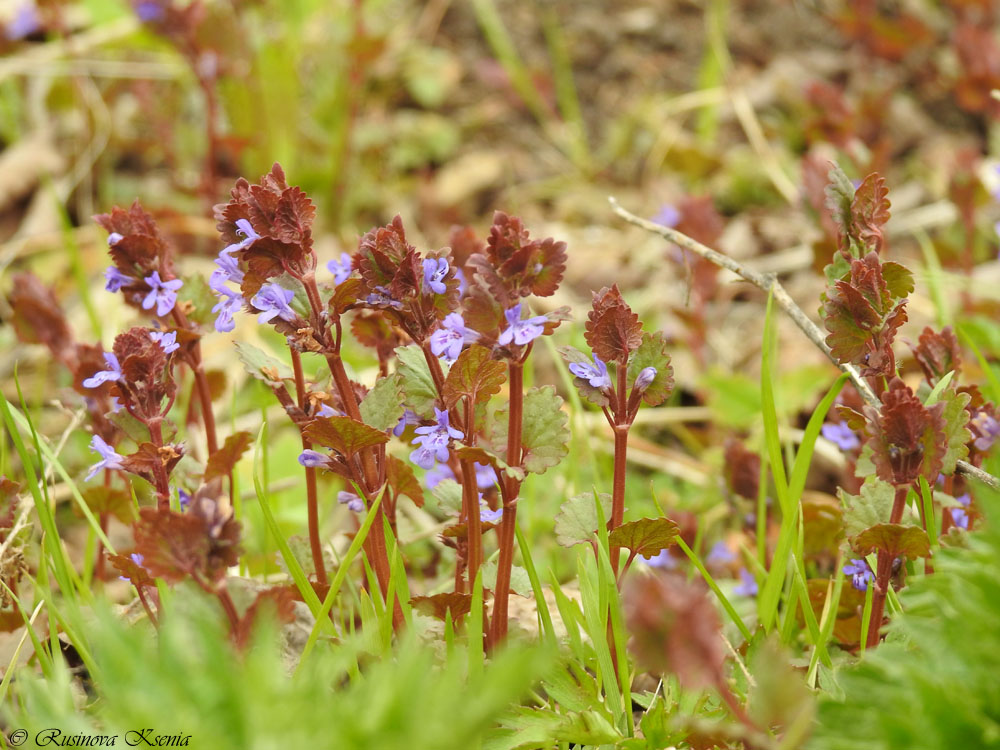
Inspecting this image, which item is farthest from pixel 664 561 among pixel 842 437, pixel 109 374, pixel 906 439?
pixel 109 374

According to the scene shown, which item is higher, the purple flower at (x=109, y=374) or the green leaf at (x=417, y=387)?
the purple flower at (x=109, y=374)

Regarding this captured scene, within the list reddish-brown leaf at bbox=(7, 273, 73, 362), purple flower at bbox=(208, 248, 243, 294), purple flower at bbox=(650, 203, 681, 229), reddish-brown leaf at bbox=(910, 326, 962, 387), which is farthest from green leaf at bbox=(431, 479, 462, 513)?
purple flower at bbox=(650, 203, 681, 229)

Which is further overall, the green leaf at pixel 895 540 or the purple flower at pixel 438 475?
the purple flower at pixel 438 475

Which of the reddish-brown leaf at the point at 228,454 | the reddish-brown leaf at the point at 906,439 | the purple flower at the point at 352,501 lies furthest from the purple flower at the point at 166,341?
the reddish-brown leaf at the point at 906,439

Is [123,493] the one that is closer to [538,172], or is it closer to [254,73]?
[254,73]

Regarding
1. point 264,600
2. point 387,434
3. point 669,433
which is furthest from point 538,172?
point 264,600

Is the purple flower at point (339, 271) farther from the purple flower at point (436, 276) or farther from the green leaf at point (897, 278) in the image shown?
the green leaf at point (897, 278)
